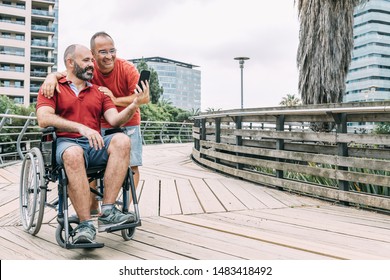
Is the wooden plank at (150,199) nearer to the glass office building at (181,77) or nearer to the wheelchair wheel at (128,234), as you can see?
the wheelchair wheel at (128,234)

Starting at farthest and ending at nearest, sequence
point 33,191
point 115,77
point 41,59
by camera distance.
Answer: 1. point 41,59
2. point 115,77
3. point 33,191

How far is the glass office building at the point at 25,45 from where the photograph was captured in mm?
42625

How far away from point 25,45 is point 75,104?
156 ft

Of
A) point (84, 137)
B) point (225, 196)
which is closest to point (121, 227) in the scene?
point (84, 137)

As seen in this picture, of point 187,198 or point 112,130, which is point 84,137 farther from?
point 187,198

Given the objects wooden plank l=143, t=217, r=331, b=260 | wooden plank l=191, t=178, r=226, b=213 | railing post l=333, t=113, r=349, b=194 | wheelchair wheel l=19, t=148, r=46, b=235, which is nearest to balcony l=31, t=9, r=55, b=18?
wooden plank l=191, t=178, r=226, b=213

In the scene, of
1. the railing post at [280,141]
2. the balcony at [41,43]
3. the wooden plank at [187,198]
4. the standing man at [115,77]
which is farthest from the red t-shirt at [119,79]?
the balcony at [41,43]

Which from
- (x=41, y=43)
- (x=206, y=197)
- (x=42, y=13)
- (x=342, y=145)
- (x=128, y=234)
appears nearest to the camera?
(x=128, y=234)

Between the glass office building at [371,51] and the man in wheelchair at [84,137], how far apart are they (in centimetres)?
1959

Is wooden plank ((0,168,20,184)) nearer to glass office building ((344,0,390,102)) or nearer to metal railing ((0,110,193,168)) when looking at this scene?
metal railing ((0,110,193,168))

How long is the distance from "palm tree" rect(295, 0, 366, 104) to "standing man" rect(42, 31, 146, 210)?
6.95 m

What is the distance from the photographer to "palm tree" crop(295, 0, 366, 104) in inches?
353

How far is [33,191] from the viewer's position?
246 centimetres
